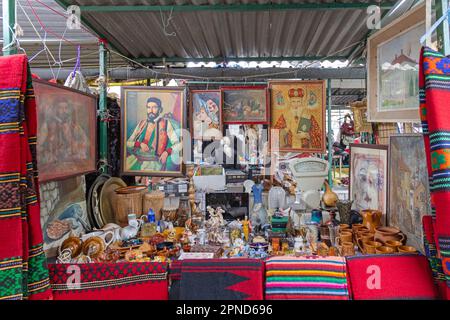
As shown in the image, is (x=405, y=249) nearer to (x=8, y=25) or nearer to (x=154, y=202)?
(x=154, y=202)

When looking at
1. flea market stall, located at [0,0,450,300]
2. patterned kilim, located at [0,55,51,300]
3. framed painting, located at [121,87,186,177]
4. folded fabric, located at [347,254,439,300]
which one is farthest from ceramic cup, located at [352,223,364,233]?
patterned kilim, located at [0,55,51,300]

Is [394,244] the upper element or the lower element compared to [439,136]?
lower

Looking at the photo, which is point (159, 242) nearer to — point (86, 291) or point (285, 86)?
point (86, 291)

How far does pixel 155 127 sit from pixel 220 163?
3.60 ft

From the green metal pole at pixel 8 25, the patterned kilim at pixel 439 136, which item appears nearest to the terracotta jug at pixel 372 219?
the patterned kilim at pixel 439 136

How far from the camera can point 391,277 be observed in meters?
1.38

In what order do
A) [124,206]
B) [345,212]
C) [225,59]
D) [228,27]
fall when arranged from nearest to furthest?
[345,212]
[124,206]
[228,27]
[225,59]

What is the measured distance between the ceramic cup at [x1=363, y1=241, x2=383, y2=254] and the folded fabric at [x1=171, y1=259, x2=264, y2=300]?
2.29ft

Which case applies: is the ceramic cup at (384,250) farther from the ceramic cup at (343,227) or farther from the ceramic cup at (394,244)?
the ceramic cup at (343,227)

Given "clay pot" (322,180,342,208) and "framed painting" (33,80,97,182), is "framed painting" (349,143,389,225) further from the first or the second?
"framed painting" (33,80,97,182)

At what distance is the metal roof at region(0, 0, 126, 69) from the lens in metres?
2.72

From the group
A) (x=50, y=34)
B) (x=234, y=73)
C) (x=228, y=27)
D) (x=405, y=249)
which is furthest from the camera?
(x=234, y=73)

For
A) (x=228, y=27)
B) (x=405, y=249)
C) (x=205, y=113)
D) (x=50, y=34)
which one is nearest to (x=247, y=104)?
(x=205, y=113)
